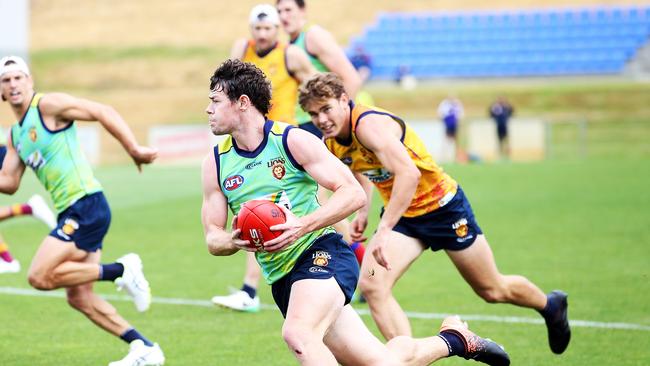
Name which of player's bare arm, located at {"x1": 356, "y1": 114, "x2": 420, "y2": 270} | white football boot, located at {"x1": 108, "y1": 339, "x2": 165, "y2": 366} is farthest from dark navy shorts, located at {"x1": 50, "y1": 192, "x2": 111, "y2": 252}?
player's bare arm, located at {"x1": 356, "y1": 114, "x2": 420, "y2": 270}

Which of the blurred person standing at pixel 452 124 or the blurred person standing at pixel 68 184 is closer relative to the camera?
the blurred person standing at pixel 68 184

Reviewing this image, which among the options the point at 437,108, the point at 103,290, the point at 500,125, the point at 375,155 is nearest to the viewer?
the point at 375,155

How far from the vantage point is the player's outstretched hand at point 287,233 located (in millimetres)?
5246

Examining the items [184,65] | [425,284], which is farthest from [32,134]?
[184,65]

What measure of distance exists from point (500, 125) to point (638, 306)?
22.6 m

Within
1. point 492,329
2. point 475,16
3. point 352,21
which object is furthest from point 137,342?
point 352,21

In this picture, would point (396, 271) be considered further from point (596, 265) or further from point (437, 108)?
point (437, 108)

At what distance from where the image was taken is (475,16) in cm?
4569

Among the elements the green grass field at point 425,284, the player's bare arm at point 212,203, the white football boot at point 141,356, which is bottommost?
the green grass field at point 425,284

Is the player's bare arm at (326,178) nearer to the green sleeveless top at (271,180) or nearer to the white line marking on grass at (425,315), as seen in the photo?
the green sleeveless top at (271,180)

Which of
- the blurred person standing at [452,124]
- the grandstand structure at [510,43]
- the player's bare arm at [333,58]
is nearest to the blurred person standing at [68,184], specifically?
the player's bare arm at [333,58]

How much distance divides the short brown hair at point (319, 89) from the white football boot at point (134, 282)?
Result: 2.20 meters

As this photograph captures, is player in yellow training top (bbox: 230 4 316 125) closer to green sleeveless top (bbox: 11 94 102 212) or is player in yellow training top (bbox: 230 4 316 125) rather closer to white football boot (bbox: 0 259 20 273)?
green sleeveless top (bbox: 11 94 102 212)

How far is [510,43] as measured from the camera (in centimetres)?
4353
